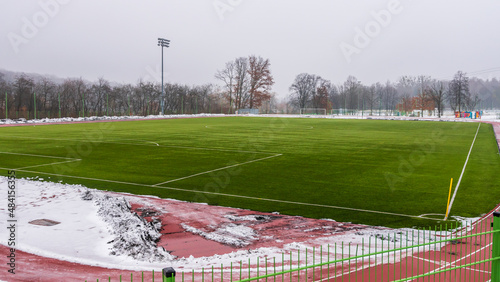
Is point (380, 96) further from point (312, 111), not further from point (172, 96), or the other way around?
point (172, 96)

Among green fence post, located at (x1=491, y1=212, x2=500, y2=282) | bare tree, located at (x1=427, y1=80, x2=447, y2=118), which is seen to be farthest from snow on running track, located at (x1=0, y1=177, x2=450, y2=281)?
bare tree, located at (x1=427, y1=80, x2=447, y2=118)

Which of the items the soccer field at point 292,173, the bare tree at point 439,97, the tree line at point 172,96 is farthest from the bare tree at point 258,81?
the soccer field at point 292,173

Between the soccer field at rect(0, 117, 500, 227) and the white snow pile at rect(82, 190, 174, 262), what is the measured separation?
7.30 feet

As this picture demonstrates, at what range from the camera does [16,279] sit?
654 centimetres

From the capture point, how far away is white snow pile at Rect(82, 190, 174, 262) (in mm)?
7669

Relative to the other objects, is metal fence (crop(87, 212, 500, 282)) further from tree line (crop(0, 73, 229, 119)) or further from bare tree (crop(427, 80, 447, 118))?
bare tree (crop(427, 80, 447, 118))

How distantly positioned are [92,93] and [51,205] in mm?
62167

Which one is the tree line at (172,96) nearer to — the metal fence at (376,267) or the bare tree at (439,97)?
the bare tree at (439,97)

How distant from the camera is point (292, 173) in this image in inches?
654

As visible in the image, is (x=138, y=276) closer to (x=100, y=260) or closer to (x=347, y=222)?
(x=100, y=260)

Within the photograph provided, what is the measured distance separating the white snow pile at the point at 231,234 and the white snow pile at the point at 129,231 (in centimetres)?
87

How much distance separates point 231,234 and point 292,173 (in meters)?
7.94

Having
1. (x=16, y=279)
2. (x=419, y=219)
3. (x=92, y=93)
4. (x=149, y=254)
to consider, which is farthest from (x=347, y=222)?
(x=92, y=93)

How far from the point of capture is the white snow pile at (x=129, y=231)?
7.67 metres
